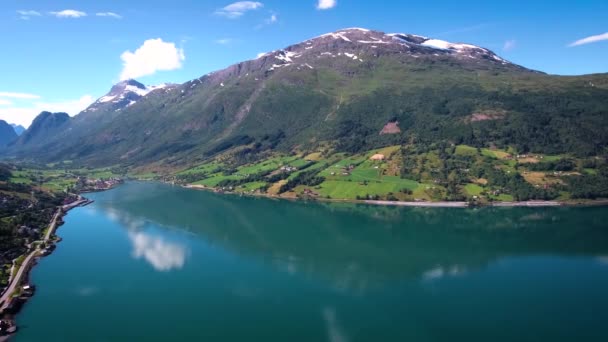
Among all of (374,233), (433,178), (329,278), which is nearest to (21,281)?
(329,278)

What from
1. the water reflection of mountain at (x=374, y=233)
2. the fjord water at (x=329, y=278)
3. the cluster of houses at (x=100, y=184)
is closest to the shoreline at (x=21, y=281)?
the fjord water at (x=329, y=278)

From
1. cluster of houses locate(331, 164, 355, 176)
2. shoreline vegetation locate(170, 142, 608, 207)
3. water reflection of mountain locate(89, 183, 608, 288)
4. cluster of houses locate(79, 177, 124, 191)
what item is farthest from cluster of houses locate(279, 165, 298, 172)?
cluster of houses locate(79, 177, 124, 191)

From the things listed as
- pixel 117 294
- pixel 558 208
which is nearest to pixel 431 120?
pixel 558 208

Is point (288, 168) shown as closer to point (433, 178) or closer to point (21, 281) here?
point (433, 178)

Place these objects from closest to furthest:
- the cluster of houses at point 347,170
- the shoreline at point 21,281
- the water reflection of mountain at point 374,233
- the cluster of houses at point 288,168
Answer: the shoreline at point 21,281 < the water reflection of mountain at point 374,233 < the cluster of houses at point 347,170 < the cluster of houses at point 288,168

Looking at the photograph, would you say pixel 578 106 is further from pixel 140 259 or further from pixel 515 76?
pixel 140 259

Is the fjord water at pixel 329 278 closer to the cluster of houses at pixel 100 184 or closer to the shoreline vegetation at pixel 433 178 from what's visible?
the shoreline vegetation at pixel 433 178
